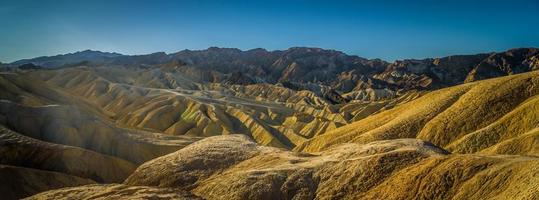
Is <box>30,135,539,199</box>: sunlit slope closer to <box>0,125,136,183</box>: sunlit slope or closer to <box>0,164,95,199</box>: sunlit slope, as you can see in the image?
<box>0,164,95,199</box>: sunlit slope

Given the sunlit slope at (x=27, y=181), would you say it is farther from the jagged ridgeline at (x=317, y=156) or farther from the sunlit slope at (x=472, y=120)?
the sunlit slope at (x=472, y=120)

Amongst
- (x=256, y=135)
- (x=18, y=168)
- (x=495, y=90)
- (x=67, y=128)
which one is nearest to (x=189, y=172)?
(x=18, y=168)

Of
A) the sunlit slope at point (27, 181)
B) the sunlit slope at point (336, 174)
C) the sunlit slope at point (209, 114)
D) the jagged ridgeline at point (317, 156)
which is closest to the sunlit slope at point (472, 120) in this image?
the jagged ridgeline at point (317, 156)

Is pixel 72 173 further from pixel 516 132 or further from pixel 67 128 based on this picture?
pixel 516 132

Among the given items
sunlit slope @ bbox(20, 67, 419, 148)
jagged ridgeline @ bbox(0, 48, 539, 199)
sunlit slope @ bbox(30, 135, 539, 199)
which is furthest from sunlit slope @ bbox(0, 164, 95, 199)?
sunlit slope @ bbox(20, 67, 419, 148)

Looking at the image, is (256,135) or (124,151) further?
(256,135)

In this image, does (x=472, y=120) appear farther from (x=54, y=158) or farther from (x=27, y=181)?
(x=54, y=158)
